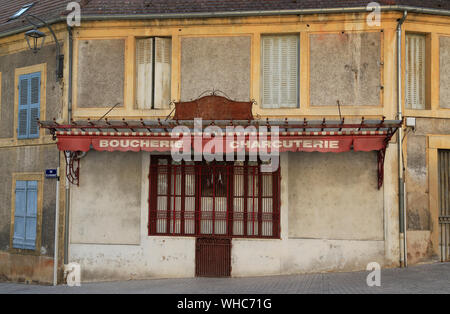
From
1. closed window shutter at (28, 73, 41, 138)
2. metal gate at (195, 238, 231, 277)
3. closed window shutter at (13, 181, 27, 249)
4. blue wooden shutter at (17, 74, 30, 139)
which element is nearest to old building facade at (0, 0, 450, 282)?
metal gate at (195, 238, 231, 277)

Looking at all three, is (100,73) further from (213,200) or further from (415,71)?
(415,71)

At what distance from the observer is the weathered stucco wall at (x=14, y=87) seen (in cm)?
1277

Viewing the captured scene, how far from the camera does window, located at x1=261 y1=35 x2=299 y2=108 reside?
11844 millimetres

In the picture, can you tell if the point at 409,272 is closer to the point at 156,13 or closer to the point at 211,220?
the point at 211,220

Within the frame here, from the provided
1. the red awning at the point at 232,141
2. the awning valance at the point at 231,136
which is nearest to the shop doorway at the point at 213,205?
the awning valance at the point at 231,136

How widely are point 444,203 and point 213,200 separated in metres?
5.23

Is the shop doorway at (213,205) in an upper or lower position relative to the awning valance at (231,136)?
lower

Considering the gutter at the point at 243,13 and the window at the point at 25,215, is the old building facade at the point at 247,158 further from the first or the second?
the window at the point at 25,215

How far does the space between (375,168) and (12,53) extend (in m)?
9.76

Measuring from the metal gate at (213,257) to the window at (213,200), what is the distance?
19cm

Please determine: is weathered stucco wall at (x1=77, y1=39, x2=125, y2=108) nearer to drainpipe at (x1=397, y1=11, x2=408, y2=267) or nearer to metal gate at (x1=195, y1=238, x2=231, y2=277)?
metal gate at (x1=195, y1=238, x2=231, y2=277)

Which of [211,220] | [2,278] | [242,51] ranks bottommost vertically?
[2,278]

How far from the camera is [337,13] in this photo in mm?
11500

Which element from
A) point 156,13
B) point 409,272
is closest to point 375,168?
point 409,272
